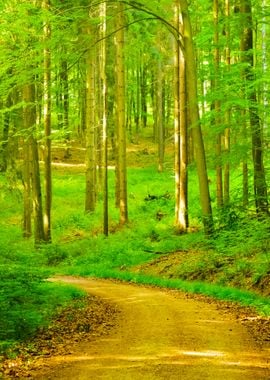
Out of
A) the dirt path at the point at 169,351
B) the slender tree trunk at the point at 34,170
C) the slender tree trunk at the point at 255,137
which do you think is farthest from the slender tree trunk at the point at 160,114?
the dirt path at the point at 169,351

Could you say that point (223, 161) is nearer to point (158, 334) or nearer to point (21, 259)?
point (21, 259)

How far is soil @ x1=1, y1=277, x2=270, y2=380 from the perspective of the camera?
6.00 m

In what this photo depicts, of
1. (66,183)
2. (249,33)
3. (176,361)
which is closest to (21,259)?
(176,361)

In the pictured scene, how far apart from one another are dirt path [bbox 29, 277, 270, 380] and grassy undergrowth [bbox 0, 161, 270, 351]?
1160 mm

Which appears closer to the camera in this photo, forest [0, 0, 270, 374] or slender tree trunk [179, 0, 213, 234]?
forest [0, 0, 270, 374]

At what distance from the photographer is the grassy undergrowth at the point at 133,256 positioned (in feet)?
28.0

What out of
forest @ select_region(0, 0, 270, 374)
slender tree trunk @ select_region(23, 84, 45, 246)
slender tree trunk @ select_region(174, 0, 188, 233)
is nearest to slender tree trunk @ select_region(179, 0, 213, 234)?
forest @ select_region(0, 0, 270, 374)

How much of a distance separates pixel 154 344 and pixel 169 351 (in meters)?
0.45

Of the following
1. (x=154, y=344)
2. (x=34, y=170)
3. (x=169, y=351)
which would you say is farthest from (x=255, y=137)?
(x=34, y=170)

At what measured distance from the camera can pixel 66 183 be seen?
35.6m

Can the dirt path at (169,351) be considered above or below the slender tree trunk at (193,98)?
below

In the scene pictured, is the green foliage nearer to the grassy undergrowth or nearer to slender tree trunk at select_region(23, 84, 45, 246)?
the grassy undergrowth

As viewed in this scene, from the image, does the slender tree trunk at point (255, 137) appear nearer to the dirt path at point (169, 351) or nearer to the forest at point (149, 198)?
the forest at point (149, 198)

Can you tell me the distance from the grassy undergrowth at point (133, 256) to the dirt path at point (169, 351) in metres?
1.16
